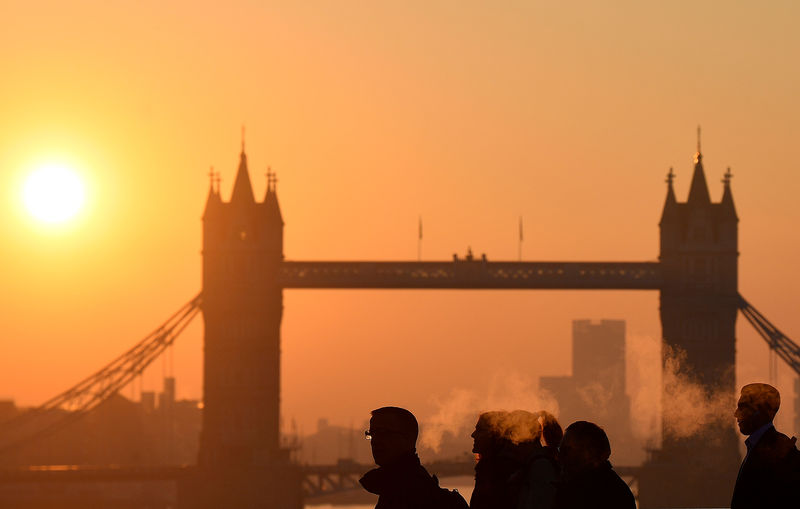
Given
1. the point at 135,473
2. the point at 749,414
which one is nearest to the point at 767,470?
the point at 749,414

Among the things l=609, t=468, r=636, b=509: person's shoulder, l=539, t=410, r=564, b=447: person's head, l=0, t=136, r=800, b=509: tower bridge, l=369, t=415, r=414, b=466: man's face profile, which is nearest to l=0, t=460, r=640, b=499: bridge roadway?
l=0, t=136, r=800, b=509: tower bridge

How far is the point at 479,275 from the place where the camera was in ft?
327

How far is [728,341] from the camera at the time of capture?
339 ft

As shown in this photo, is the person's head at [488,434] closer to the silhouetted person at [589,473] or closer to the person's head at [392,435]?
the silhouetted person at [589,473]

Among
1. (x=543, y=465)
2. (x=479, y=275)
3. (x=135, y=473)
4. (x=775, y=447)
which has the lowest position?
(x=135, y=473)

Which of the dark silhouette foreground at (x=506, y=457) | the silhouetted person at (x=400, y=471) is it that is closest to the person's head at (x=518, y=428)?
the dark silhouette foreground at (x=506, y=457)

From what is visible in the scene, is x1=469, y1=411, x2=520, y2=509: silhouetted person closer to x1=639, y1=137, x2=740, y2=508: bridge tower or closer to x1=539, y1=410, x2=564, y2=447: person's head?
x1=539, y1=410, x2=564, y2=447: person's head

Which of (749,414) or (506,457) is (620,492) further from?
(506,457)

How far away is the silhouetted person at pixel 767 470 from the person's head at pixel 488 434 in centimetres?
171

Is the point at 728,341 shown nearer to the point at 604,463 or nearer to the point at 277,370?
the point at 277,370

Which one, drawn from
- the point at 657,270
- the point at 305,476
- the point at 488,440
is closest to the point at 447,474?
the point at 305,476

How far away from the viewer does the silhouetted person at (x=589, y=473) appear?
1259 centimetres

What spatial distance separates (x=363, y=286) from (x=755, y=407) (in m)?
86.7

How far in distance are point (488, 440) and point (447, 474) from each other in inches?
3455
